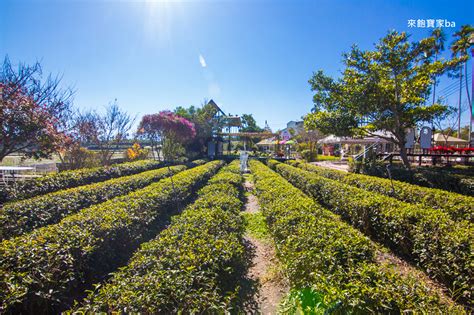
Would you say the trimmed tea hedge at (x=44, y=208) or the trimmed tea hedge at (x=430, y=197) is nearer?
the trimmed tea hedge at (x=44, y=208)

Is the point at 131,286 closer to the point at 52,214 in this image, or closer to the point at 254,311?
the point at 254,311

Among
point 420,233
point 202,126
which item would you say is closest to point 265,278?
point 420,233

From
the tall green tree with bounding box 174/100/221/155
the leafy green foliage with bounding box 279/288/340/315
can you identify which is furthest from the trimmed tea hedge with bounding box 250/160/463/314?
the tall green tree with bounding box 174/100/221/155

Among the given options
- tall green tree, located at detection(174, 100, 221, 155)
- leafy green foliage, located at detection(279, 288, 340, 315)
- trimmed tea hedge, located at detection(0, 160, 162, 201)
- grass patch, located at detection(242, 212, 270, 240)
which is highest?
tall green tree, located at detection(174, 100, 221, 155)

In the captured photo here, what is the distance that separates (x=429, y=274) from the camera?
135 inches

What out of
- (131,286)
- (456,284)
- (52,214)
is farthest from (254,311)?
(52,214)

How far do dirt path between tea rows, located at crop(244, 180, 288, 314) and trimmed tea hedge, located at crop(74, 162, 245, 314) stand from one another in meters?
0.46

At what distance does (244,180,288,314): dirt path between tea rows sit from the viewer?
2.92 meters

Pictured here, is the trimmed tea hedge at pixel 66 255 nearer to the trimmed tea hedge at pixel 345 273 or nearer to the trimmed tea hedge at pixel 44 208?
the trimmed tea hedge at pixel 44 208

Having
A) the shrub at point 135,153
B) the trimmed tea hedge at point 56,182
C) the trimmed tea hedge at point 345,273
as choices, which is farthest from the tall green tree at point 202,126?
the trimmed tea hedge at point 345,273

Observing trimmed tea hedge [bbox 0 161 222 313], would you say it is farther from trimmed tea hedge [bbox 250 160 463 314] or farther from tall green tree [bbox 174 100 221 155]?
tall green tree [bbox 174 100 221 155]

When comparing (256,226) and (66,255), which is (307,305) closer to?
(66,255)

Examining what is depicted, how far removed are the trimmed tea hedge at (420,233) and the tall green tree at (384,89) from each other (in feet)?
18.9

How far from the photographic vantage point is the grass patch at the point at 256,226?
5.30m
